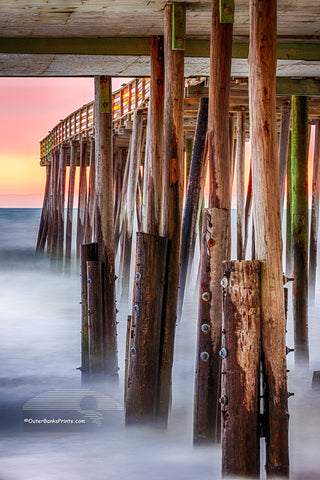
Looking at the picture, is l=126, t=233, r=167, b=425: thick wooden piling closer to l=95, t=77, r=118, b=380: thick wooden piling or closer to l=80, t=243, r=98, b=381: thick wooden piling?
l=95, t=77, r=118, b=380: thick wooden piling

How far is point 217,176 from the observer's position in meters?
3.85

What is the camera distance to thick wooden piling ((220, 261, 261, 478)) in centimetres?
311

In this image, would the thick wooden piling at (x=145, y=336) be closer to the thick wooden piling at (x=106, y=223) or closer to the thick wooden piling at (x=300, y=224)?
the thick wooden piling at (x=106, y=223)

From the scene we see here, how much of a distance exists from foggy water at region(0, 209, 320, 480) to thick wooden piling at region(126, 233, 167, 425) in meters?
A: 0.20

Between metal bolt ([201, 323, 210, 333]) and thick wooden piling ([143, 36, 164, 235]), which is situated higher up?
thick wooden piling ([143, 36, 164, 235])

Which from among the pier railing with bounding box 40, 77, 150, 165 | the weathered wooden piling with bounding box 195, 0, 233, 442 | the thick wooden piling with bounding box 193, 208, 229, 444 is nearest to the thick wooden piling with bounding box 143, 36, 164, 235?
the weathered wooden piling with bounding box 195, 0, 233, 442

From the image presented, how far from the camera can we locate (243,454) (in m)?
3.11

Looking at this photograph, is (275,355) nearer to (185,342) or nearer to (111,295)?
(111,295)

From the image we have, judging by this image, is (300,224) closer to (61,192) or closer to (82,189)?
(82,189)

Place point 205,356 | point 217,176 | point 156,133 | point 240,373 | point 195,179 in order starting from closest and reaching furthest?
point 240,373 → point 205,356 → point 217,176 → point 156,133 → point 195,179

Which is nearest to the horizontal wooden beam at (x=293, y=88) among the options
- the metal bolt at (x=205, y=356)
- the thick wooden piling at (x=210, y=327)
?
the thick wooden piling at (x=210, y=327)

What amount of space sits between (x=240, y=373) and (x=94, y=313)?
261cm

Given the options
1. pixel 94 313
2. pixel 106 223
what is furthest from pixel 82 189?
pixel 94 313

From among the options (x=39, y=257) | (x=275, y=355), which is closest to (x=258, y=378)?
(x=275, y=355)
